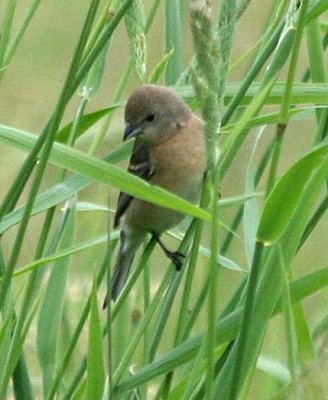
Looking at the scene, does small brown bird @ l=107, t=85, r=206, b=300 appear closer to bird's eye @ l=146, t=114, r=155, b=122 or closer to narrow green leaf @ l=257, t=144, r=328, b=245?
bird's eye @ l=146, t=114, r=155, b=122

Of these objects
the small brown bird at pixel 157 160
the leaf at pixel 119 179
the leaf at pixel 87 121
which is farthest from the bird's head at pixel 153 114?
the leaf at pixel 119 179

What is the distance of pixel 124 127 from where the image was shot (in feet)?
7.71

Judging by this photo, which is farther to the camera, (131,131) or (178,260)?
(131,131)

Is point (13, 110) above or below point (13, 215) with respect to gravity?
below

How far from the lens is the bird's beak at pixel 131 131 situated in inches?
91.8

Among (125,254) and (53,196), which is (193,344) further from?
(125,254)

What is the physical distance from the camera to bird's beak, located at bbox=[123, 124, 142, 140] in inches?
91.8

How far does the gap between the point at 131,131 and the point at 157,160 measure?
0.14 meters

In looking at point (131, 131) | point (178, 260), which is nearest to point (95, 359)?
point (178, 260)

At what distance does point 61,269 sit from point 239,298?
1.03ft

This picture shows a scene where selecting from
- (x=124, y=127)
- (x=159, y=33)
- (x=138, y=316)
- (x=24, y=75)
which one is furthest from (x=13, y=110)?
(x=138, y=316)

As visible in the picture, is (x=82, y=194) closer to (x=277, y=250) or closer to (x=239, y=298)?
(x=239, y=298)

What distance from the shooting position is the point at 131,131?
2391 millimetres

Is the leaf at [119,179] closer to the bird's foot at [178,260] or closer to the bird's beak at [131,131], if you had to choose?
the bird's foot at [178,260]
